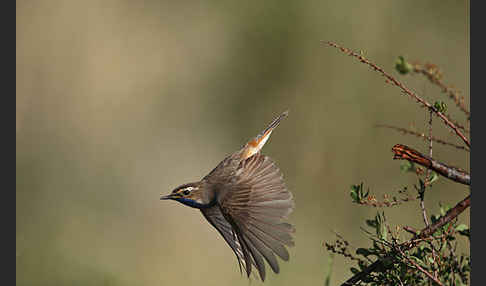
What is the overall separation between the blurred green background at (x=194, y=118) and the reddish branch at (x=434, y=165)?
4094 millimetres

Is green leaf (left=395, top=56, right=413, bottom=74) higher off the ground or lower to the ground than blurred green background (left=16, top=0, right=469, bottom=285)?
lower

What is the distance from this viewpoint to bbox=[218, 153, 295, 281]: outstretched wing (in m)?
2.79

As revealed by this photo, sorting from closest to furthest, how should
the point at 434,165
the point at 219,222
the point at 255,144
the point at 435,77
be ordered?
the point at 434,165 → the point at 435,77 → the point at 219,222 → the point at 255,144

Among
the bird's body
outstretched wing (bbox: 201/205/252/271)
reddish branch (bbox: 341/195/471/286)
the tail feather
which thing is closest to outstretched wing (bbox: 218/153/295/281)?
Result: the bird's body

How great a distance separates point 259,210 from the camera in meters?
3.15

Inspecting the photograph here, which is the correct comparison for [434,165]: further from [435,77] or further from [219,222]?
[219,222]

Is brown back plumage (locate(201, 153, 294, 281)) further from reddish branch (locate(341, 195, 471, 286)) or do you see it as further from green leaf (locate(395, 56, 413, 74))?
green leaf (locate(395, 56, 413, 74))

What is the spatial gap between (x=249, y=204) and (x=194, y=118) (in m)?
4.54

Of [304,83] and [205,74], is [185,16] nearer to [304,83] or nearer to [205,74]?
[205,74]

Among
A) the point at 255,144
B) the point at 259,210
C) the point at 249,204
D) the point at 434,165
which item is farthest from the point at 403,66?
the point at 255,144

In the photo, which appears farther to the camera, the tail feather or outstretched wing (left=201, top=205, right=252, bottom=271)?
the tail feather

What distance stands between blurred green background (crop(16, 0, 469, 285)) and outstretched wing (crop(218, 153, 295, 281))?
252 centimetres

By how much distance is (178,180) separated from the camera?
7.55 m

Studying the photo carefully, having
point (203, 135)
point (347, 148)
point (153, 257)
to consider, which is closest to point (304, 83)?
point (347, 148)
